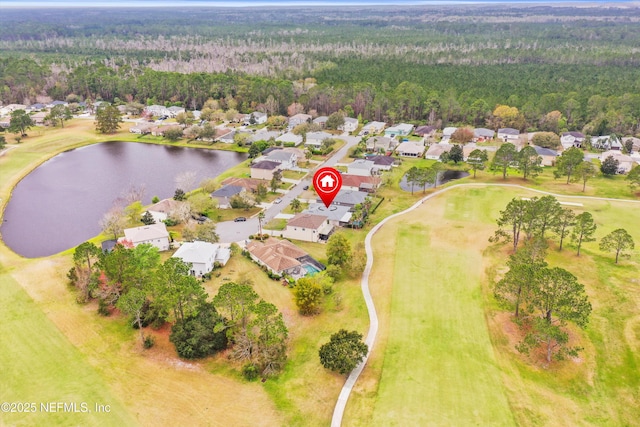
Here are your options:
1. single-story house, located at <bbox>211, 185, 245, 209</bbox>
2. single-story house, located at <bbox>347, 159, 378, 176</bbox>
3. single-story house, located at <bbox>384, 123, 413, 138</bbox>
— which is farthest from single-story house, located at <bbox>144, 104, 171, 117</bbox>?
single-story house, located at <bbox>347, 159, 378, 176</bbox>

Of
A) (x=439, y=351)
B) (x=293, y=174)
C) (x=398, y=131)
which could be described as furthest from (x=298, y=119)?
(x=439, y=351)

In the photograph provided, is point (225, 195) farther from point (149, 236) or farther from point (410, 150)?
point (410, 150)

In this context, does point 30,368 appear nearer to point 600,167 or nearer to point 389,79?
point 600,167

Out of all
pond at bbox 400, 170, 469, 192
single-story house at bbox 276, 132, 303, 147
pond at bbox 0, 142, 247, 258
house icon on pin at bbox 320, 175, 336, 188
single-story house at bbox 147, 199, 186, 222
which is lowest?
pond at bbox 400, 170, 469, 192

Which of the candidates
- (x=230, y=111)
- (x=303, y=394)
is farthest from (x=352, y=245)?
(x=230, y=111)

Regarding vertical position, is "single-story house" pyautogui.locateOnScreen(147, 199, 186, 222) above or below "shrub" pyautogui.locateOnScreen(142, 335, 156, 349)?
above

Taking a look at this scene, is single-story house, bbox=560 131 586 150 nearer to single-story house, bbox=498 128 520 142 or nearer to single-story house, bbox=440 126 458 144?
single-story house, bbox=498 128 520 142
